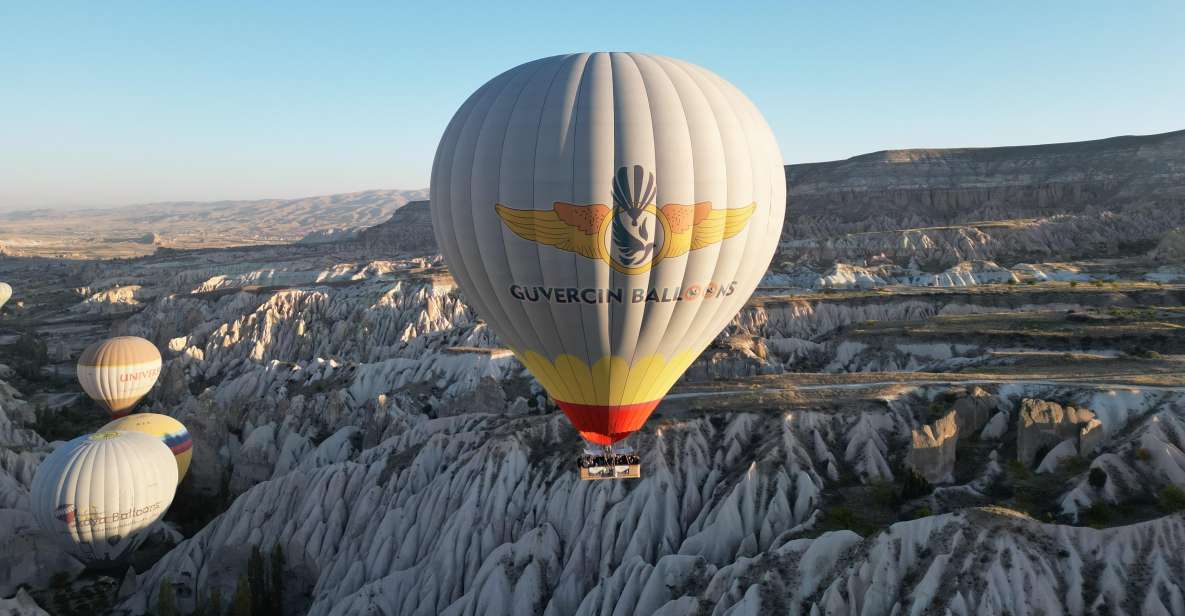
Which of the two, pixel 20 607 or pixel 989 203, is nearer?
pixel 20 607

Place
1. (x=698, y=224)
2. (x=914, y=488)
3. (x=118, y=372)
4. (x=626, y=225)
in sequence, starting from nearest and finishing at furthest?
(x=626, y=225), (x=698, y=224), (x=914, y=488), (x=118, y=372)

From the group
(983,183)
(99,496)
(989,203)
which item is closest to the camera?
(99,496)

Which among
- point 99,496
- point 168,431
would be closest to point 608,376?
point 99,496

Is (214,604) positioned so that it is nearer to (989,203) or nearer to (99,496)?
(99,496)

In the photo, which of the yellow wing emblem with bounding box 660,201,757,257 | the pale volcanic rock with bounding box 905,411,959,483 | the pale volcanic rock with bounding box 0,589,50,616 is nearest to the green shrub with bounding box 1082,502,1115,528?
the pale volcanic rock with bounding box 905,411,959,483

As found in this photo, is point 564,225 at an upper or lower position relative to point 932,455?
upper

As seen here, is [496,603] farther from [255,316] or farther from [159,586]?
[255,316]
